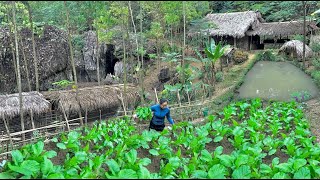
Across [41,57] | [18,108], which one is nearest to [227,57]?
[41,57]

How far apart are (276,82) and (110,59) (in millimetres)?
9476

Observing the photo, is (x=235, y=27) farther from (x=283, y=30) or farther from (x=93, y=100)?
(x=93, y=100)

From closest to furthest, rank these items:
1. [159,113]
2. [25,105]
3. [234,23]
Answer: [159,113], [25,105], [234,23]

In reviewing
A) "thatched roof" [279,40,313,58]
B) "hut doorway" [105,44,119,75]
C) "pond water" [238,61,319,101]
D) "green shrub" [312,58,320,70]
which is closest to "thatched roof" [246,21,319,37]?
"thatched roof" [279,40,313,58]

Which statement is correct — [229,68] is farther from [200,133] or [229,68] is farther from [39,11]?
[200,133]

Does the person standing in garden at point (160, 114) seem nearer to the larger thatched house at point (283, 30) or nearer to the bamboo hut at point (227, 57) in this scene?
the bamboo hut at point (227, 57)

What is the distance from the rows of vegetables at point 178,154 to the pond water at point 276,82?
4069mm

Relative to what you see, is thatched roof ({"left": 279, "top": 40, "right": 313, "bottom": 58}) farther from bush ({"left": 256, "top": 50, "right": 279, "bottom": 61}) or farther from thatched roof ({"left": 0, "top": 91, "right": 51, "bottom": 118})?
thatched roof ({"left": 0, "top": 91, "right": 51, "bottom": 118})

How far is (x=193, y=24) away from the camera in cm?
2022

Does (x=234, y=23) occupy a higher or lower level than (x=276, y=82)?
higher

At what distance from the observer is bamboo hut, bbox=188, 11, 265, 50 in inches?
908

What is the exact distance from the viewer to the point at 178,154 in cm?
699

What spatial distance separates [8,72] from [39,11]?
3593 millimetres

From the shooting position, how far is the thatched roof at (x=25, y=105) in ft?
35.0
